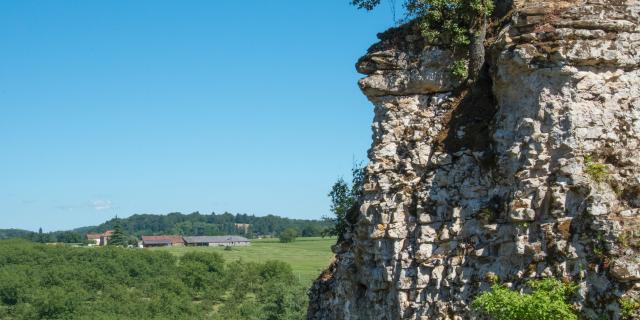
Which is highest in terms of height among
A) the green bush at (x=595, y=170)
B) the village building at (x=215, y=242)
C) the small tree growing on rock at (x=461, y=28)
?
the small tree growing on rock at (x=461, y=28)

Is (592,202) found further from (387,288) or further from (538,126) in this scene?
(387,288)

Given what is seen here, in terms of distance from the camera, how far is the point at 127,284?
10875 cm

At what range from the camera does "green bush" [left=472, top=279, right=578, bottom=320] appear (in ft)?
39.1

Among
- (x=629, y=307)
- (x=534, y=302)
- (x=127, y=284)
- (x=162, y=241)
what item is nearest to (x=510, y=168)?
(x=534, y=302)

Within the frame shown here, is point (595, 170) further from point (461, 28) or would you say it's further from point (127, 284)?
point (127, 284)

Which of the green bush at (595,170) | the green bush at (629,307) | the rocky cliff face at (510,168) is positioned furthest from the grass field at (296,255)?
the green bush at (629,307)

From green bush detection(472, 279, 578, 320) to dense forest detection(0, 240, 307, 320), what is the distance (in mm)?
66475

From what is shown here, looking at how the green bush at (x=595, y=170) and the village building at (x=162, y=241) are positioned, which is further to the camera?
the village building at (x=162, y=241)

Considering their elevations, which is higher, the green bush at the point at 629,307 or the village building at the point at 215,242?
the village building at the point at 215,242

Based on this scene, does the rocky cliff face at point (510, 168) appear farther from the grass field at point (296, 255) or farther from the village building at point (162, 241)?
the village building at point (162, 241)

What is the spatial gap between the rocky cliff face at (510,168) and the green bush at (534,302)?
0.90 ft

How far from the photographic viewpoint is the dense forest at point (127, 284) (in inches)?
3524

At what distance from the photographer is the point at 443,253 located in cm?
1500

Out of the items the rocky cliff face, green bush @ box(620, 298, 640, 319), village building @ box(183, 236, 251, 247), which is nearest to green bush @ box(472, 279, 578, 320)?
the rocky cliff face
